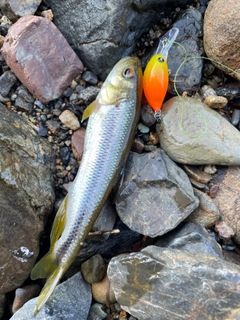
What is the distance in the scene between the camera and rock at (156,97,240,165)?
4078 mm

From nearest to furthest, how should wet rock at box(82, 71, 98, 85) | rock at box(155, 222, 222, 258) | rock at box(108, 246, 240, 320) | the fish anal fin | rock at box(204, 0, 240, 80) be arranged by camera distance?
rock at box(108, 246, 240, 320) → the fish anal fin → rock at box(155, 222, 222, 258) → rock at box(204, 0, 240, 80) → wet rock at box(82, 71, 98, 85)

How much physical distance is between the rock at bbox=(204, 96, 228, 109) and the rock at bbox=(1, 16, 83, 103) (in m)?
1.45

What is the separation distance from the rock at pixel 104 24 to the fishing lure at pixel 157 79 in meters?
0.35

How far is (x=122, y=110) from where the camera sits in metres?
3.97

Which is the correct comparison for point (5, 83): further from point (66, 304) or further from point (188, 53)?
point (66, 304)

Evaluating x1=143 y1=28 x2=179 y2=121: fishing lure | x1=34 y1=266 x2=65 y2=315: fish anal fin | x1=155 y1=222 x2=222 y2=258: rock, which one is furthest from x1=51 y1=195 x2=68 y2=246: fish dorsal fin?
x1=143 y1=28 x2=179 y2=121: fishing lure

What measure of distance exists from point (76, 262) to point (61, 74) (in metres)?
2.01

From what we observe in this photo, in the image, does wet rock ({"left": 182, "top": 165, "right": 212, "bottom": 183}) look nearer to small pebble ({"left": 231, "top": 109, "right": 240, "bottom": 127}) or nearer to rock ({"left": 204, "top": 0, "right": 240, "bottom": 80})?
small pebble ({"left": 231, "top": 109, "right": 240, "bottom": 127})

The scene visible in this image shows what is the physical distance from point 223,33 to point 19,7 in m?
2.15

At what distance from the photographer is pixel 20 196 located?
148 inches

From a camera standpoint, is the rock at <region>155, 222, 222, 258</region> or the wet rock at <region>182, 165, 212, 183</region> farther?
the wet rock at <region>182, 165, 212, 183</region>

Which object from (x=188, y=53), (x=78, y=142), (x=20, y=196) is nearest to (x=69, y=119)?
(x=78, y=142)

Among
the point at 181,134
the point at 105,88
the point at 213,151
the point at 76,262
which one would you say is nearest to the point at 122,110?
the point at 105,88

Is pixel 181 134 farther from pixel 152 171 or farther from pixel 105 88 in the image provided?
pixel 105 88
